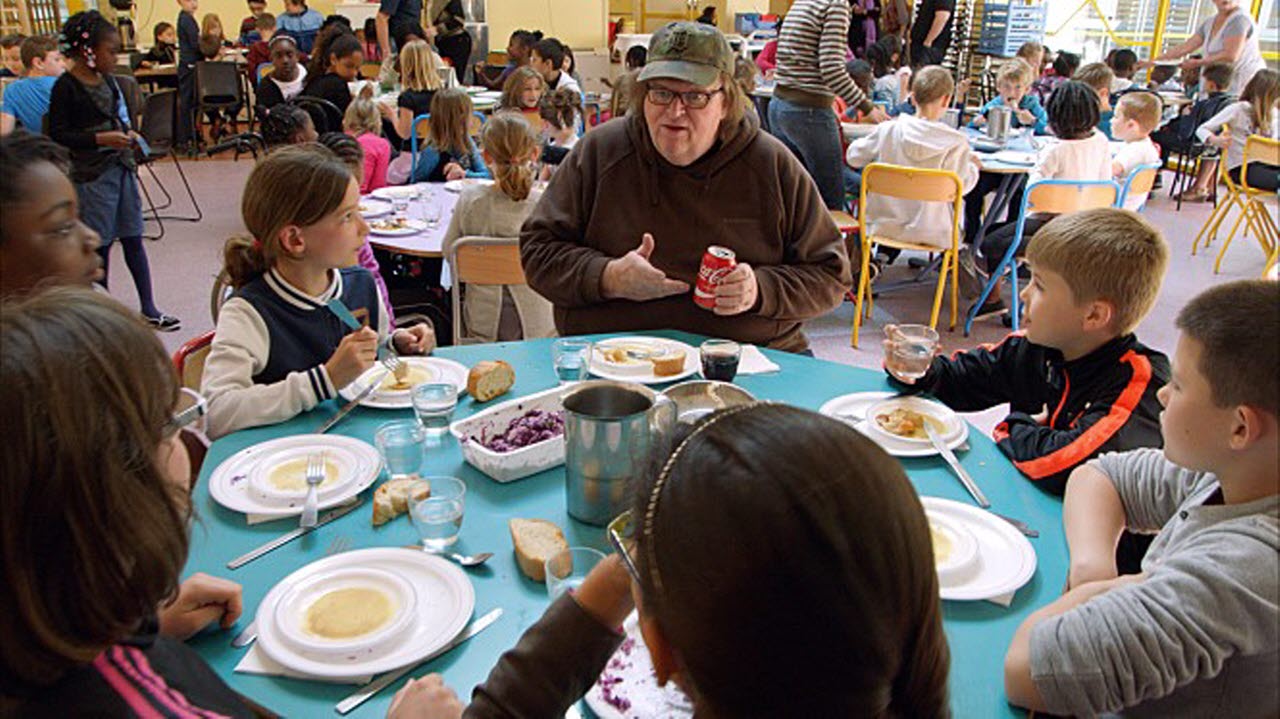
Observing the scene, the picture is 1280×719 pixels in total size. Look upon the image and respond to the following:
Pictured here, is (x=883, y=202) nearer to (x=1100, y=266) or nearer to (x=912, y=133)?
(x=912, y=133)

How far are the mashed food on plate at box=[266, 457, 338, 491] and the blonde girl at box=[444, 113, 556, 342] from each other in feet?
5.96

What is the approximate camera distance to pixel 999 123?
570cm

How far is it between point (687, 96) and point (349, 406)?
1.12 m

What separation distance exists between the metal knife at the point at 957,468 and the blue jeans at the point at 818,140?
3.73m

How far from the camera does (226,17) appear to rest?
1173 centimetres

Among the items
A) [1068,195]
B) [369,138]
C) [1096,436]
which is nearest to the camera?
[1096,436]

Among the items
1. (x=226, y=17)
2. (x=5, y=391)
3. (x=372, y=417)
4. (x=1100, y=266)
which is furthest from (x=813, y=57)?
(x=226, y=17)

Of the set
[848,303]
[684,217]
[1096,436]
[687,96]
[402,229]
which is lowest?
[848,303]

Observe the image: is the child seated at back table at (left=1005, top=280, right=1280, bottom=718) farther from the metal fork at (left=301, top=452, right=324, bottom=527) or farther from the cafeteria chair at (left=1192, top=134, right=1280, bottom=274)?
the cafeteria chair at (left=1192, top=134, right=1280, bottom=274)

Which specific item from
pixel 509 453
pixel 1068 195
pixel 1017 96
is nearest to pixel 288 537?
pixel 509 453

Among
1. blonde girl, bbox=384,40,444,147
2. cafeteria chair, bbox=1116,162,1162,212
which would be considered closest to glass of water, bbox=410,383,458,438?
cafeteria chair, bbox=1116,162,1162,212

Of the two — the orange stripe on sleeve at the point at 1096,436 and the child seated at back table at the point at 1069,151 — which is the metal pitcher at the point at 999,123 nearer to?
the child seated at back table at the point at 1069,151

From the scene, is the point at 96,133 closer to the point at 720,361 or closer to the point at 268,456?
the point at 268,456

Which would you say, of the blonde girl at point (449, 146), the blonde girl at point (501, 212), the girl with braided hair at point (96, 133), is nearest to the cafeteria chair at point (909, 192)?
the blonde girl at point (501, 212)
